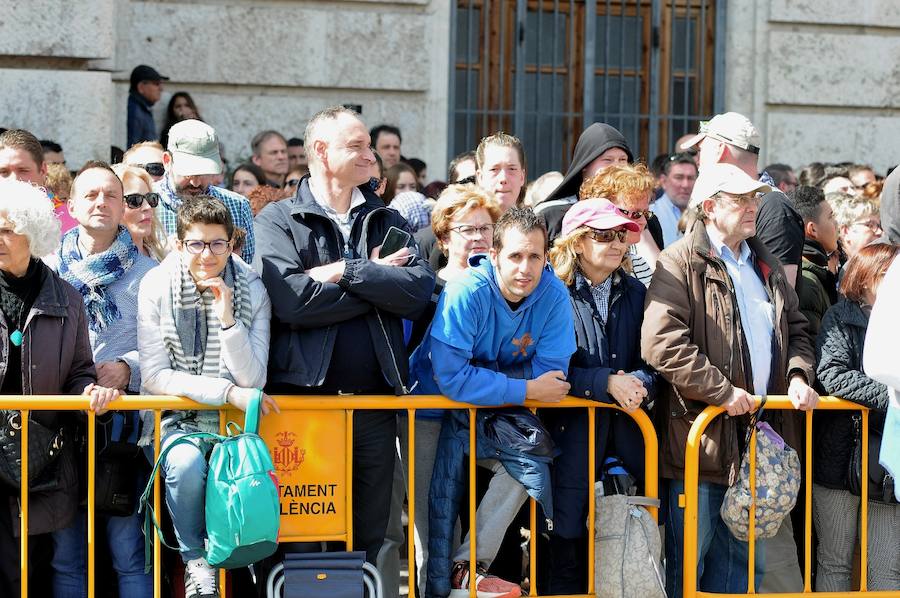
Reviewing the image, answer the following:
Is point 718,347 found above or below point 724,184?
below

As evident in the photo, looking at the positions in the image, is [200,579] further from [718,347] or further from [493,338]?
[718,347]

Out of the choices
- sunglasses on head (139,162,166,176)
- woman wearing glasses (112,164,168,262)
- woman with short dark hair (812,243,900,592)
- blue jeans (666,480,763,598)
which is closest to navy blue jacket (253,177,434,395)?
woman wearing glasses (112,164,168,262)

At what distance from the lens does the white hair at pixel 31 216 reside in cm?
484

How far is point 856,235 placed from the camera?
6789mm

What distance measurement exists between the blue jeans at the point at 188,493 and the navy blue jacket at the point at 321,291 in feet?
1.55

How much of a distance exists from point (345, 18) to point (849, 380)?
5.54 metres

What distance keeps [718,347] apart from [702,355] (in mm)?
125

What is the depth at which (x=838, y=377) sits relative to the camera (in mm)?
5242

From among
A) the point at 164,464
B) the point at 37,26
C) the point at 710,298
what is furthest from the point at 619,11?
the point at 164,464

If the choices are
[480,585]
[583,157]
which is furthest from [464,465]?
[583,157]

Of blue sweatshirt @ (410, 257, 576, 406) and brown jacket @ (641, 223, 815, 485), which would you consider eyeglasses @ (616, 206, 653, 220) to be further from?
blue sweatshirt @ (410, 257, 576, 406)

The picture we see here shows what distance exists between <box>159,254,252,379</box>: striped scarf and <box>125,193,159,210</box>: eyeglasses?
1022mm

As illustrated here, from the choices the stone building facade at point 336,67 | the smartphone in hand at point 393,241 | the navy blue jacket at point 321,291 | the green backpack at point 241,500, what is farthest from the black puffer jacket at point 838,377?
the stone building facade at point 336,67

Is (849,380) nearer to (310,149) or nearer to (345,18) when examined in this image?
(310,149)
